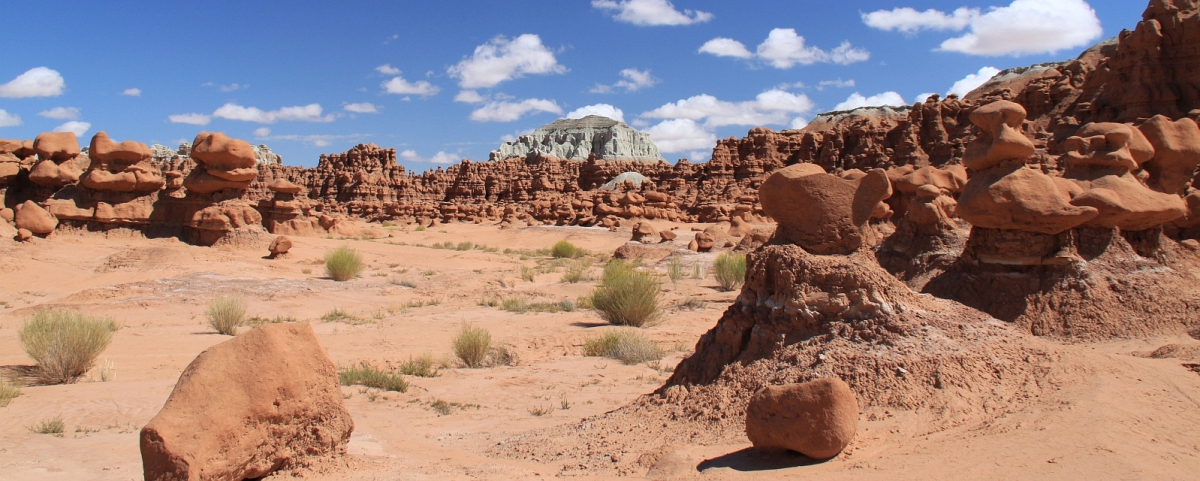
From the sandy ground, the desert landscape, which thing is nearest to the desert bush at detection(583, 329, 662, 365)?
the desert landscape

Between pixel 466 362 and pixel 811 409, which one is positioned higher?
pixel 811 409

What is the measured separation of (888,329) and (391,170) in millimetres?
67864

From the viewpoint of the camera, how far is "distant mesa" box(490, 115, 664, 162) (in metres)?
120

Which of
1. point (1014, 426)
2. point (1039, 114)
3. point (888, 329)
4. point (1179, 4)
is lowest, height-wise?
point (1014, 426)

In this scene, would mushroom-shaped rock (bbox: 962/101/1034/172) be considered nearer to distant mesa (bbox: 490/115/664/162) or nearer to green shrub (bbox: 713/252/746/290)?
green shrub (bbox: 713/252/746/290)

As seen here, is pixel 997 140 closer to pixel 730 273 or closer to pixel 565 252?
pixel 730 273

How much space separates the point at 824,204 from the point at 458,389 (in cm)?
403

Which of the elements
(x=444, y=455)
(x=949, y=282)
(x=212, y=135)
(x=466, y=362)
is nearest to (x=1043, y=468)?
(x=444, y=455)

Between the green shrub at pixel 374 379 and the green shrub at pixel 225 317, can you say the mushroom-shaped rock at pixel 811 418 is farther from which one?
the green shrub at pixel 225 317

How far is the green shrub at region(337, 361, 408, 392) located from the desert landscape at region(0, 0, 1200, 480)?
0.10 ft

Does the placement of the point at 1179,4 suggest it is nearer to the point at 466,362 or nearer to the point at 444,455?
the point at 466,362

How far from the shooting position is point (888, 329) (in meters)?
4.90

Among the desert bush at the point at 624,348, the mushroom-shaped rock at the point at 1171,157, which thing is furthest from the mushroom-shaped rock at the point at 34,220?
the mushroom-shaped rock at the point at 1171,157

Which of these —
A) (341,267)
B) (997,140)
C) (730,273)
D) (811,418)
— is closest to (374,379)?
(811,418)
